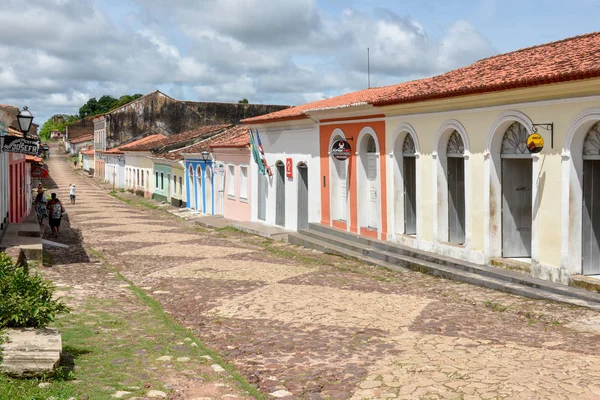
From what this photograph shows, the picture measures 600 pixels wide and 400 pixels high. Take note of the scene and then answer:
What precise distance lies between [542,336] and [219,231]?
15723 mm

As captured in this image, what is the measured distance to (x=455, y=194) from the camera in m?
13.8

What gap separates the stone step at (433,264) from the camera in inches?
401

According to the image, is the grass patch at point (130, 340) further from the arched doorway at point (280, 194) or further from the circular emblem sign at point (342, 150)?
the arched doorway at point (280, 194)

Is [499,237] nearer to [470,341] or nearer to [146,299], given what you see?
[470,341]

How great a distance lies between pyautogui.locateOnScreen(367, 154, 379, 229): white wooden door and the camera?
657 inches

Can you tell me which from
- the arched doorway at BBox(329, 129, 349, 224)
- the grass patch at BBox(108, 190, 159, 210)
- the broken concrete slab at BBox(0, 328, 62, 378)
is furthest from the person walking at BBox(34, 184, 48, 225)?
the broken concrete slab at BBox(0, 328, 62, 378)

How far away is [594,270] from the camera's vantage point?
10398 millimetres

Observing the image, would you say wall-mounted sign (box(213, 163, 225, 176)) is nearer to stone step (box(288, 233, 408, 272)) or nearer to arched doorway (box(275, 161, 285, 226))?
arched doorway (box(275, 161, 285, 226))

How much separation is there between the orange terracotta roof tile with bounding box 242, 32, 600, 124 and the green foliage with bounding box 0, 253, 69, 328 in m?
7.45

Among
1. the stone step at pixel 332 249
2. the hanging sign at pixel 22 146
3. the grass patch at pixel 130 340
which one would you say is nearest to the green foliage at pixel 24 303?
the grass patch at pixel 130 340

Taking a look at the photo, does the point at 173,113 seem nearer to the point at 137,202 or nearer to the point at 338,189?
the point at 137,202

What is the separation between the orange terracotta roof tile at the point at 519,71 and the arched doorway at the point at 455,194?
1282mm

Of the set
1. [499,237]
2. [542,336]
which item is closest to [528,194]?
[499,237]

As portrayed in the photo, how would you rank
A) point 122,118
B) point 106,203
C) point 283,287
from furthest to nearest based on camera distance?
point 122,118 → point 106,203 → point 283,287
